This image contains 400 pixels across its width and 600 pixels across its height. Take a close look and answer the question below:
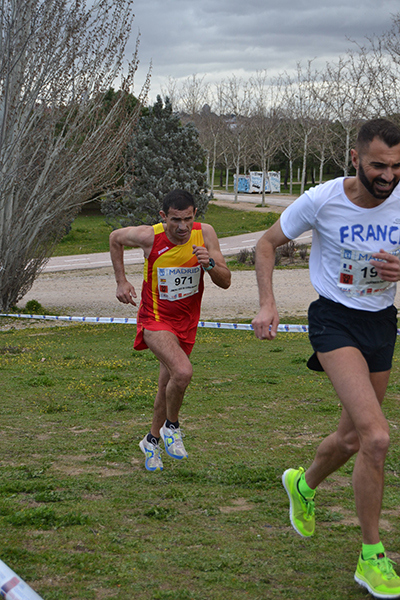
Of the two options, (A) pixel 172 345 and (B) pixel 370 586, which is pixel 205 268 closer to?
(A) pixel 172 345

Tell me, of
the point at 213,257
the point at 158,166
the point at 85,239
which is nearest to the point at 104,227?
the point at 85,239

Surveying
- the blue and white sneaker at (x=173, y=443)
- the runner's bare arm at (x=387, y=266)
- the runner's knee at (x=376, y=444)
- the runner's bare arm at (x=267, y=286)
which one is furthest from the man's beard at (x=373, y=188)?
the blue and white sneaker at (x=173, y=443)

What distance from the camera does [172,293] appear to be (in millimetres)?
5246

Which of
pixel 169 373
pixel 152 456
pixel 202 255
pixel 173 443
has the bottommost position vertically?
pixel 152 456

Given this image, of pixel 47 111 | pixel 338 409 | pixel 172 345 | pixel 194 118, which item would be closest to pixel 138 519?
pixel 172 345

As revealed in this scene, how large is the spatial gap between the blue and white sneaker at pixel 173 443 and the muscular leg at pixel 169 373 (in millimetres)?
91

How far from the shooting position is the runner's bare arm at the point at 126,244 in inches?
Result: 208

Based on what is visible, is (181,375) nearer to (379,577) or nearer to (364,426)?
(364,426)

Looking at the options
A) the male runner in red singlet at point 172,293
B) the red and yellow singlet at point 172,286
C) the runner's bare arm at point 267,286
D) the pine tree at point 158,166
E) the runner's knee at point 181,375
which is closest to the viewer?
the runner's bare arm at point 267,286

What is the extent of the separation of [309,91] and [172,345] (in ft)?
178

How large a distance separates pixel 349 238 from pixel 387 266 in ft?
0.83

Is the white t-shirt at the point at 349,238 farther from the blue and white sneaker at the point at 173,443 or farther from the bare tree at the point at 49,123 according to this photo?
the bare tree at the point at 49,123

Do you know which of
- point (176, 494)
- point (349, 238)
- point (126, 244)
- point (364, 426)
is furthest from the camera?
point (126, 244)

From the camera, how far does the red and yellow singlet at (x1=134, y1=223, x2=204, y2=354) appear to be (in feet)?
17.1
